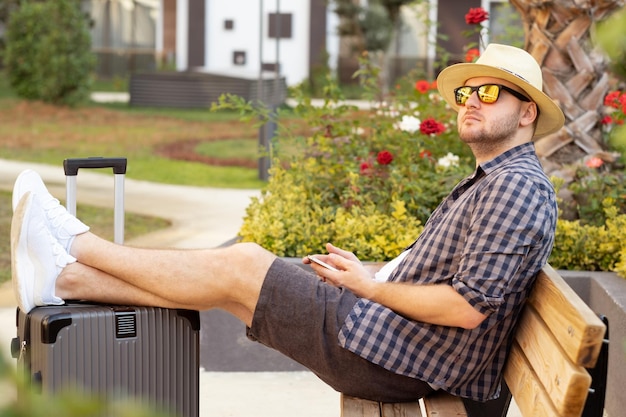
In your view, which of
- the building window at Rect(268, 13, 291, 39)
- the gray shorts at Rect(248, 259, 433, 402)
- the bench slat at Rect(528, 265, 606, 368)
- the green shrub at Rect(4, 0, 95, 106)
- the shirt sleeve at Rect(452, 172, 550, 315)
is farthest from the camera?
the building window at Rect(268, 13, 291, 39)

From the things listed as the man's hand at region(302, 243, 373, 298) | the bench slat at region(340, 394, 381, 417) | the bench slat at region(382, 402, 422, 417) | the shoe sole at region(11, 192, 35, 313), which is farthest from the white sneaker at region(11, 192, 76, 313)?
the bench slat at region(382, 402, 422, 417)

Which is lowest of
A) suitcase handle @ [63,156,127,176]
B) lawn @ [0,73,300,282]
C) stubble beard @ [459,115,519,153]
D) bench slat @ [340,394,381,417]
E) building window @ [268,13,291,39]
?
lawn @ [0,73,300,282]

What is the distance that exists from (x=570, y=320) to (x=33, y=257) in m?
1.48

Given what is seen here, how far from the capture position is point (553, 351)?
2170 millimetres

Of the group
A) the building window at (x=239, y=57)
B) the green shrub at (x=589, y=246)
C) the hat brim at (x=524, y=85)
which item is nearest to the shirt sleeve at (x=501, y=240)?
the hat brim at (x=524, y=85)

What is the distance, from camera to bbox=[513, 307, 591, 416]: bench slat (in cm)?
199

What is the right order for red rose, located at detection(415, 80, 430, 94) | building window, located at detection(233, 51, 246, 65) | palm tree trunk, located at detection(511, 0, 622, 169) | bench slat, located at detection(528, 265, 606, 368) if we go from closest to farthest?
bench slat, located at detection(528, 265, 606, 368) < palm tree trunk, located at detection(511, 0, 622, 169) < red rose, located at detection(415, 80, 430, 94) < building window, located at detection(233, 51, 246, 65)

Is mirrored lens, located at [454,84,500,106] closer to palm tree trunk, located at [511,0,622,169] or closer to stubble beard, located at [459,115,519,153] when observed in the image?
stubble beard, located at [459,115,519,153]

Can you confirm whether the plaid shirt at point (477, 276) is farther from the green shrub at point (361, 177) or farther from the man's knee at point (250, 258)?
the green shrub at point (361, 177)

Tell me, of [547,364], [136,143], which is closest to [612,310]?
[547,364]

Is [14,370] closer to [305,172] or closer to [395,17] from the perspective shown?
[305,172]

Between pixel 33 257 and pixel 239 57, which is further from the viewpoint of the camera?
pixel 239 57

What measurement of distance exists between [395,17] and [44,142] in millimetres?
17281

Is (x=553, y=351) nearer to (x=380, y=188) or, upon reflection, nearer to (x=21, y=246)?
(x=21, y=246)
